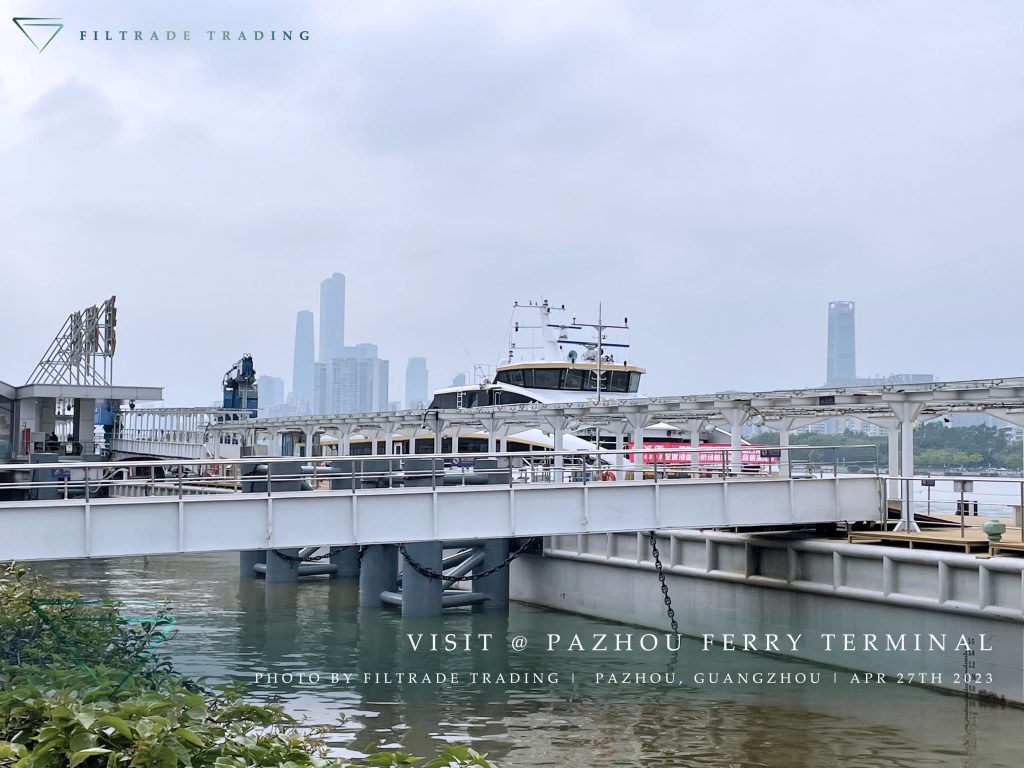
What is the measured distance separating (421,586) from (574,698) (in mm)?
9589

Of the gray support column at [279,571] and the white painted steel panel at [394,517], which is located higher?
the white painted steel panel at [394,517]

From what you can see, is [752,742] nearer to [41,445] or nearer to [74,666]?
[74,666]

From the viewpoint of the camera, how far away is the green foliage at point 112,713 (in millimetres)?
11820

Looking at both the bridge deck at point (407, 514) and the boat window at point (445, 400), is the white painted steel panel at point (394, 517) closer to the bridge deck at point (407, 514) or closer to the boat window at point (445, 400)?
the bridge deck at point (407, 514)

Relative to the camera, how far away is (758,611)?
25.1 metres

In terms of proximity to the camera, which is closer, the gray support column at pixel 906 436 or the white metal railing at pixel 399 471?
the white metal railing at pixel 399 471

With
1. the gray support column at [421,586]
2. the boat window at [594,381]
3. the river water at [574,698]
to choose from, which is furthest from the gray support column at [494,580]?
the boat window at [594,381]

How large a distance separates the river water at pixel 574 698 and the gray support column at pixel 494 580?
760mm

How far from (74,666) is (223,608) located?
1752cm

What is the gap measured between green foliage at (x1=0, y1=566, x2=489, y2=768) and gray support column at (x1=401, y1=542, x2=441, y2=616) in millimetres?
10508

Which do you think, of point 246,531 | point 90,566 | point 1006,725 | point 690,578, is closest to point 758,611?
point 690,578

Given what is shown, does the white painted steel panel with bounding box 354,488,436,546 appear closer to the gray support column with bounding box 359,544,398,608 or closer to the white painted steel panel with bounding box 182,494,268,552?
the white painted steel panel with bounding box 182,494,268,552

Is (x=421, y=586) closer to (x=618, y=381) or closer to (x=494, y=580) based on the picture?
(x=494, y=580)

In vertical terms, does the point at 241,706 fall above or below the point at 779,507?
below
